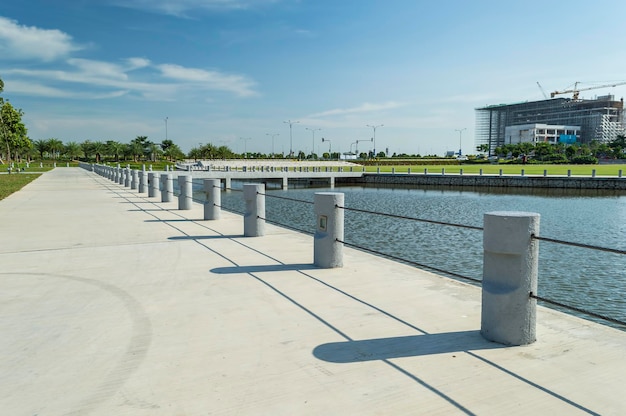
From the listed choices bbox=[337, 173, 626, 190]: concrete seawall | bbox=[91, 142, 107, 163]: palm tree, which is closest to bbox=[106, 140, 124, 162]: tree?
bbox=[91, 142, 107, 163]: palm tree

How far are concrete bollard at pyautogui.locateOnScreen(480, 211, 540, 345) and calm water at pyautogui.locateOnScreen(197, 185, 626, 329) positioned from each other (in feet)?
23.2

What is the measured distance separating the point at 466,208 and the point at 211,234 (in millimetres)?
27317

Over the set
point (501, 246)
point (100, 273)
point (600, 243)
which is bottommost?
point (600, 243)

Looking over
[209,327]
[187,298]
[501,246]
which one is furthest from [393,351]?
[187,298]

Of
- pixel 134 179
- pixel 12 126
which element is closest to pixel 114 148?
pixel 12 126

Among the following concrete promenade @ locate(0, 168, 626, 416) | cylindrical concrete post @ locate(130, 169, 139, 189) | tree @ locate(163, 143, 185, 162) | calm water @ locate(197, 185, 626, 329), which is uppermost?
tree @ locate(163, 143, 185, 162)

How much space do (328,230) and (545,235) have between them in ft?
56.1

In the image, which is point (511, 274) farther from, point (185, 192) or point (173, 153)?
point (173, 153)

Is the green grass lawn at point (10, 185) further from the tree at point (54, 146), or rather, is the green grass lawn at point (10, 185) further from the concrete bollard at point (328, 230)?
the tree at point (54, 146)

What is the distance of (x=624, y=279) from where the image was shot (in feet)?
43.2

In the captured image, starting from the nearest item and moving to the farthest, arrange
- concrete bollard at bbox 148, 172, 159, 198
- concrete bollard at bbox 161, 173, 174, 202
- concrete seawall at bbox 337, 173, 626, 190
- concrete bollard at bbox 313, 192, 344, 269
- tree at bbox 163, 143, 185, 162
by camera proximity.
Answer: concrete bollard at bbox 313, 192, 344, 269 < concrete bollard at bbox 161, 173, 174, 202 < concrete bollard at bbox 148, 172, 159, 198 < concrete seawall at bbox 337, 173, 626, 190 < tree at bbox 163, 143, 185, 162

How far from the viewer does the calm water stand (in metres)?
12.4

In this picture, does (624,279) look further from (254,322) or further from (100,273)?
(100,273)

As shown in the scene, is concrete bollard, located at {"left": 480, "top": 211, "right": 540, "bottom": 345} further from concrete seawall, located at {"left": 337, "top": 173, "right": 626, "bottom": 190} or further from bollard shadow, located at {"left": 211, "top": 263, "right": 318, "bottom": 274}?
concrete seawall, located at {"left": 337, "top": 173, "right": 626, "bottom": 190}
